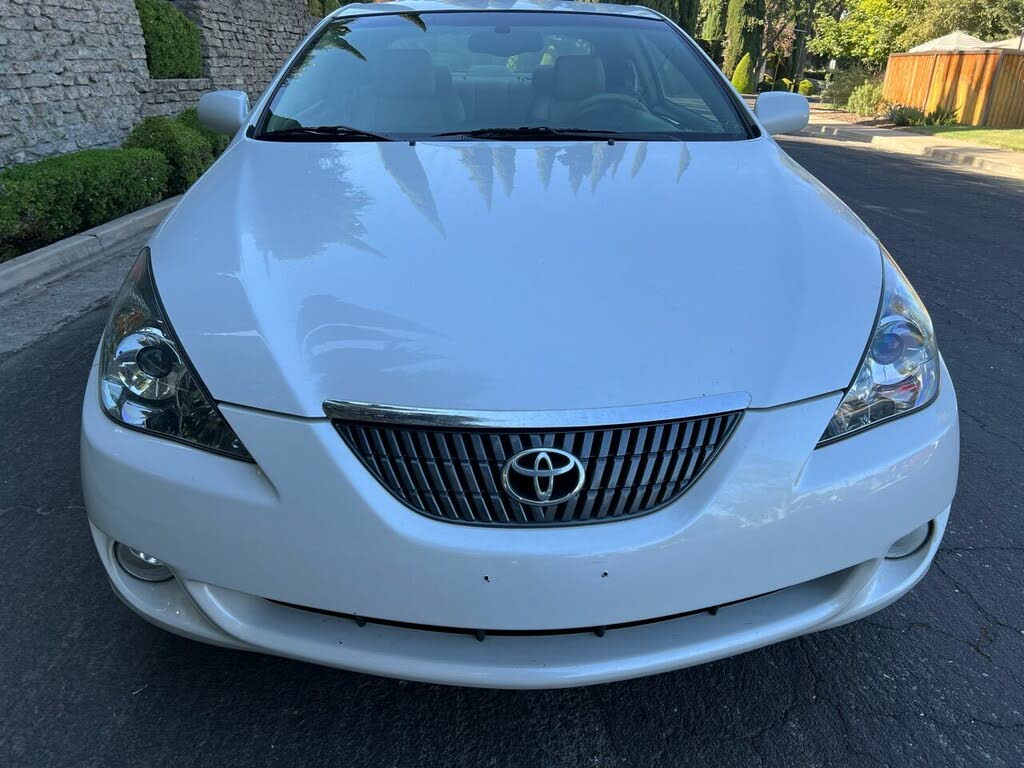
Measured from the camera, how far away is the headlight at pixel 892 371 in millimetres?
1472

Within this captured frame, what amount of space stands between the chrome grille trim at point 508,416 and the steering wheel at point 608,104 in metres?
1.57

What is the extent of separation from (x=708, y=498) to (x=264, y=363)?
2.77 ft

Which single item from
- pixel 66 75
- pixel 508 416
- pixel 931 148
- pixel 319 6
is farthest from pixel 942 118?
pixel 508 416

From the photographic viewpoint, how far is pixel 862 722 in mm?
1680

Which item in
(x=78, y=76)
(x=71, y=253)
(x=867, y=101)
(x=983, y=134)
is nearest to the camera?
(x=71, y=253)

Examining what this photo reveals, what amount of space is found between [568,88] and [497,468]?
6.08 ft

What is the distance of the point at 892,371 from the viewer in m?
1.55

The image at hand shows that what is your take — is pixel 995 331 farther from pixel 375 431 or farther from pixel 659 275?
pixel 375 431

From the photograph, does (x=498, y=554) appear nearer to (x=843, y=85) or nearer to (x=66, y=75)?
(x=66, y=75)

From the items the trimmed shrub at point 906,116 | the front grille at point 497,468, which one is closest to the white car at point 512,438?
the front grille at point 497,468

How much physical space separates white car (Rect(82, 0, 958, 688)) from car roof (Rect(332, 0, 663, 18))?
5.52 feet

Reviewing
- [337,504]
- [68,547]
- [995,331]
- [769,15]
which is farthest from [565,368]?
[769,15]

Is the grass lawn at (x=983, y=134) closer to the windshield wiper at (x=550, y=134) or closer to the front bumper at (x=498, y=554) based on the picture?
the windshield wiper at (x=550, y=134)

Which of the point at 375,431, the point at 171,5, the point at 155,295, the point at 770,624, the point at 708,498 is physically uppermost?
the point at 171,5
